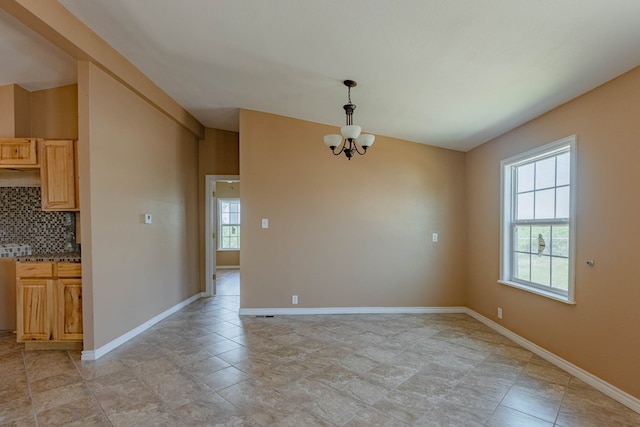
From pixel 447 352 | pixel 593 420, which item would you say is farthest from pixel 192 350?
pixel 593 420

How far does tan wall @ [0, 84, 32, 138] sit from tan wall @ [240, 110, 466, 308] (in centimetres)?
240

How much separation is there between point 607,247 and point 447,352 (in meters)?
1.63

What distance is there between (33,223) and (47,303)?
3.76 feet

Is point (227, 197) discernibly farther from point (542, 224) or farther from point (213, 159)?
point (542, 224)

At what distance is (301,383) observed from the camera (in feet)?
8.23

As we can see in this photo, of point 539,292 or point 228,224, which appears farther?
point 228,224

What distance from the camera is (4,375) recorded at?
2615 millimetres

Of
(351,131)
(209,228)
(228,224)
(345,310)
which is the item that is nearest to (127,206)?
(209,228)

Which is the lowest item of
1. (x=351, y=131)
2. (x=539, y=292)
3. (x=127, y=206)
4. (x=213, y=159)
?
(x=539, y=292)

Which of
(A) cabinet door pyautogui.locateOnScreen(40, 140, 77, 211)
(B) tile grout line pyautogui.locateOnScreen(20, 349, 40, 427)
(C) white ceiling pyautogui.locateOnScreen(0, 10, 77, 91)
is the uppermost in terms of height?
(C) white ceiling pyautogui.locateOnScreen(0, 10, 77, 91)

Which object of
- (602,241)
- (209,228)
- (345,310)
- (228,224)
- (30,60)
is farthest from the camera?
(228,224)

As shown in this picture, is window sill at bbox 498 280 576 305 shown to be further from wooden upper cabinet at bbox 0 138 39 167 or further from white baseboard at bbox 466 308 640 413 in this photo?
wooden upper cabinet at bbox 0 138 39 167

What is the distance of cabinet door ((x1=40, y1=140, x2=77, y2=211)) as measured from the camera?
124 inches

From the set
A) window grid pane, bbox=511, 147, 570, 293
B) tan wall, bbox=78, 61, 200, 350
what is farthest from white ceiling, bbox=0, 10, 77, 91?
window grid pane, bbox=511, 147, 570, 293
